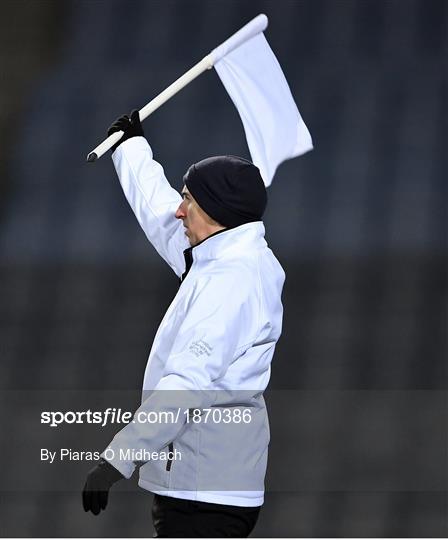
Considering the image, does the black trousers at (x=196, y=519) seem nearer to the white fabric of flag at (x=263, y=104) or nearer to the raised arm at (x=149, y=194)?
the raised arm at (x=149, y=194)

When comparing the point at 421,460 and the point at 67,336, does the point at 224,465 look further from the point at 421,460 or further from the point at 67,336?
the point at 67,336

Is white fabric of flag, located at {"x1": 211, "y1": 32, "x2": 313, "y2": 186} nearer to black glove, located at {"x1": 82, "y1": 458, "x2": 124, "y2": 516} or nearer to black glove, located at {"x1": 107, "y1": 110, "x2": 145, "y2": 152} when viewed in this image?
black glove, located at {"x1": 107, "y1": 110, "x2": 145, "y2": 152}

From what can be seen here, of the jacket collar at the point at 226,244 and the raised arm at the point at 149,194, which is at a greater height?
the raised arm at the point at 149,194

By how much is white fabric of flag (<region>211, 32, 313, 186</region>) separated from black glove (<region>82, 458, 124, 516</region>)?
773 millimetres

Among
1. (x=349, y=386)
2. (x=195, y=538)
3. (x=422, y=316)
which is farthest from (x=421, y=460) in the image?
(x=195, y=538)

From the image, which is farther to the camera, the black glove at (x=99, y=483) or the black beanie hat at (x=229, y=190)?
the black beanie hat at (x=229, y=190)

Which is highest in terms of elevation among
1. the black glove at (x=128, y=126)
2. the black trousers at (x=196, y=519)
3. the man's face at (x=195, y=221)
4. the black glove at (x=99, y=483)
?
the black glove at (x=128, y=126)

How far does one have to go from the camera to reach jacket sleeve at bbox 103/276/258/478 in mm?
1612

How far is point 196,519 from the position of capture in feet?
5.63

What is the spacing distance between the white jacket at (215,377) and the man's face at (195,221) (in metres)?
0.03

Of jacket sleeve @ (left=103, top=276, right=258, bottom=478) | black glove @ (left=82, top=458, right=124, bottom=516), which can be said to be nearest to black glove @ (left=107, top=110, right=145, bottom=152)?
jacket sleeve @ (left=103, top=276, right=258, bottom=478)

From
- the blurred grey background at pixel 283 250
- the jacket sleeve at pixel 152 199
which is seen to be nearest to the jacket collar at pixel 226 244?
the jacket sleeve at pixel 152 199

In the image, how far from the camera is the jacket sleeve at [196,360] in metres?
1.61

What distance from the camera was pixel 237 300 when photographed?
1.69 meters
